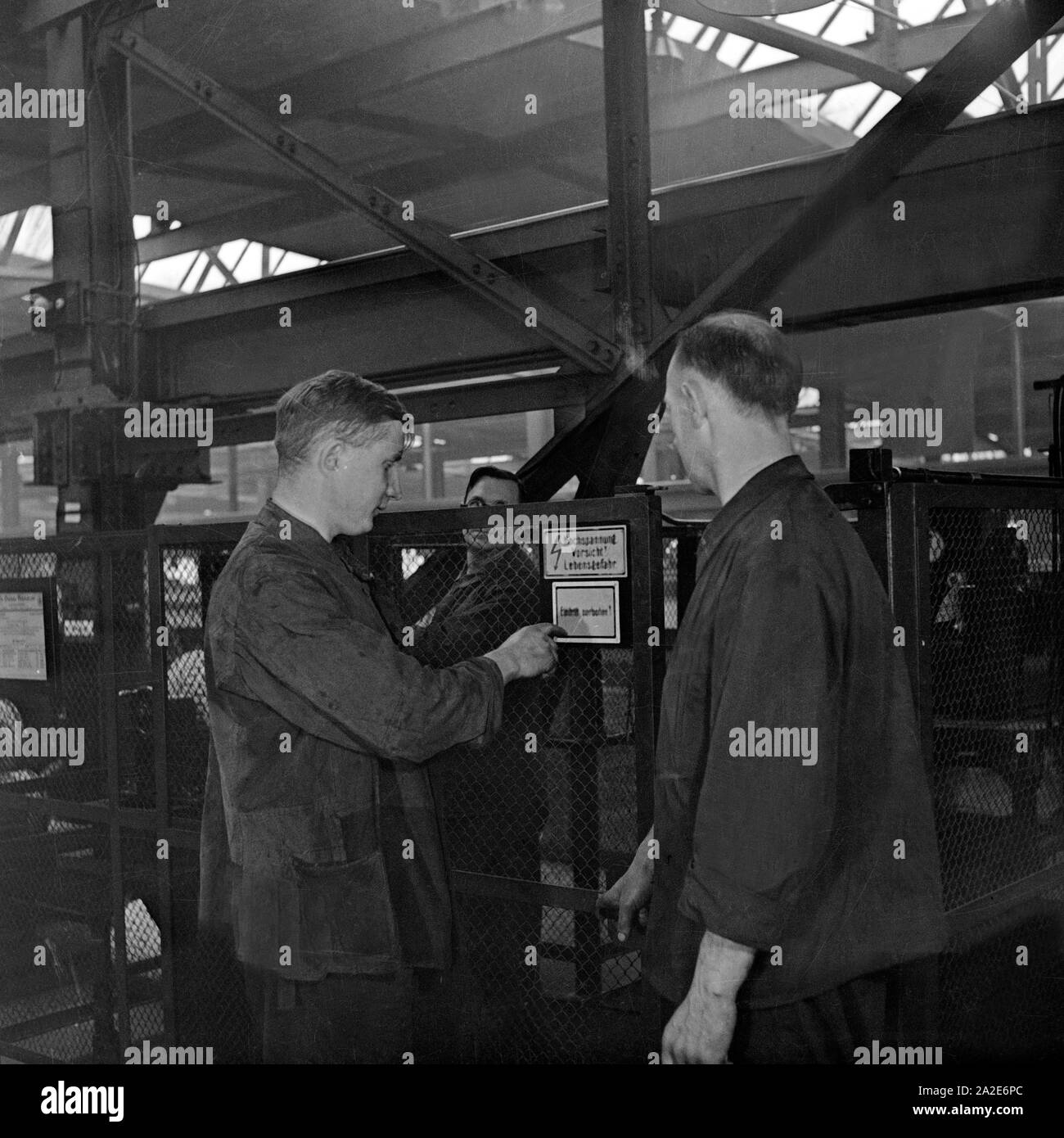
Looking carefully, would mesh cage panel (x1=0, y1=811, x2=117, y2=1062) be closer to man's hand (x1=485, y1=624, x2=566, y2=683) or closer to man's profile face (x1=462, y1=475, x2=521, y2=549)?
man's profile face (x1=462, y1=475, x2=521, y2=549)

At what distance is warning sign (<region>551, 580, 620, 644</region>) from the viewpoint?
1.98m

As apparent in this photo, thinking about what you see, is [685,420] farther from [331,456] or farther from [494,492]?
[494,492]

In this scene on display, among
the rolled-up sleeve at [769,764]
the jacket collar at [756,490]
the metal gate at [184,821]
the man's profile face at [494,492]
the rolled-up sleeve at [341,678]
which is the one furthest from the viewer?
the man's profile face at [494,492]

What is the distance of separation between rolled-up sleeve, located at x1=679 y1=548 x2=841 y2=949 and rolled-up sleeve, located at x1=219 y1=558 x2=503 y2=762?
471 millimetres

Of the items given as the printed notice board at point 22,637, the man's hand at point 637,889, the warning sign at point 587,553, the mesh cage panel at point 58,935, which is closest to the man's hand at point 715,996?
the man's hand at point 637,889

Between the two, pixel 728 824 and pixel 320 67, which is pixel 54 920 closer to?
pixel 728 824

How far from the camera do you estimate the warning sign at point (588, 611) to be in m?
1.98

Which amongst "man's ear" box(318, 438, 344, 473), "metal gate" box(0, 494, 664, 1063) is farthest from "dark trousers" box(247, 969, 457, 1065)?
"man's ear" box(318, 438, 344, 473)

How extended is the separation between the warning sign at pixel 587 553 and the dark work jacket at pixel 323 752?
0.96 feet

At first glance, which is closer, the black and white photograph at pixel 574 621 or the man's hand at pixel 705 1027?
the man's hand at pixel 705 1027

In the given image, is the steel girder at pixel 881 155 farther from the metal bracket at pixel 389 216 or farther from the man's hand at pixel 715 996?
the man's hand at pixel 715 996

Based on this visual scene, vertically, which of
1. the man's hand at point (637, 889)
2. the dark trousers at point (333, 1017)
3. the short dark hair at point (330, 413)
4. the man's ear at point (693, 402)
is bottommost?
the dark trousers at point (333, 1017)
